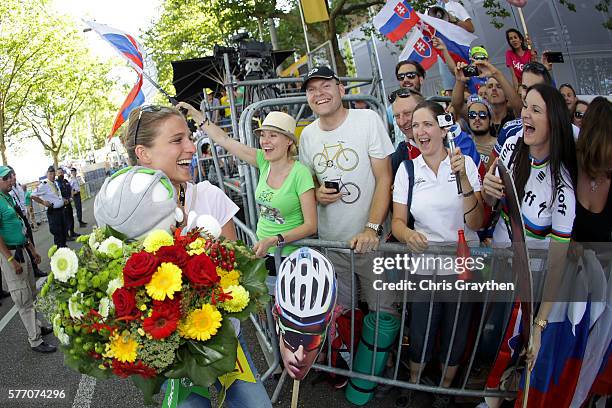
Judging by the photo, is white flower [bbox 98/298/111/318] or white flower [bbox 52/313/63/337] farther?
white flower [bbox 52/313/63/337]

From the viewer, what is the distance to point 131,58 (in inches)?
223

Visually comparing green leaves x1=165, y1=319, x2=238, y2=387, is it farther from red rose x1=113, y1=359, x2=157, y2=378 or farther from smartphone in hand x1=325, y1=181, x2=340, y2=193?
smartphone in hand x1=325, y1=181, x2=340, y2=193

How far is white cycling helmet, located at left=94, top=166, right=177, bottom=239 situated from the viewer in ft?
6.34

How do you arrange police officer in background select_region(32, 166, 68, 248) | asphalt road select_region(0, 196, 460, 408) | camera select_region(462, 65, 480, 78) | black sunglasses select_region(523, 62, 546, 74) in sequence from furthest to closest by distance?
police officer in background select_region(32, 166, 68, 248), camera select_region(462, 65, 480, 78), black sunglasses select_region(523, 62, 546, 74), asphalt road select_region(0, 196, 460, 408)

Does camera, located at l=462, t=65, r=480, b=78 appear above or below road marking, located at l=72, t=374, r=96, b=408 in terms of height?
above

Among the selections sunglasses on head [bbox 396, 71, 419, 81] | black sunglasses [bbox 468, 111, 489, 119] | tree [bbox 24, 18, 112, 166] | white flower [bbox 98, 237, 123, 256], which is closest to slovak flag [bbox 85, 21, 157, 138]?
sunglasses on head [bbox 396, 71, 419, 81]

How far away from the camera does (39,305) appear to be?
1.86 metres

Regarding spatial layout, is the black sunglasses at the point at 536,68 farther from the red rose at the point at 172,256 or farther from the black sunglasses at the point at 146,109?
the red rose at the point at 172,256

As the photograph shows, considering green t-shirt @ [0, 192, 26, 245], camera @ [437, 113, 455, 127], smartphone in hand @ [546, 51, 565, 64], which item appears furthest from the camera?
green t-shirt @ [0, 192, 26, 245]

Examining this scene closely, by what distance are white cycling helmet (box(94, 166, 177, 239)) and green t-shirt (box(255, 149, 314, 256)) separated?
147 centimetres

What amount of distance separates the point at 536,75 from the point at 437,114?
1.23m

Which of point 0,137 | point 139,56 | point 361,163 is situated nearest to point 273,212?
point 361,163

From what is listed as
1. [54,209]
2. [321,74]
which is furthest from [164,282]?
[54,209]

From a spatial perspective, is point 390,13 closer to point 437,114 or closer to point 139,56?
point 139,56
